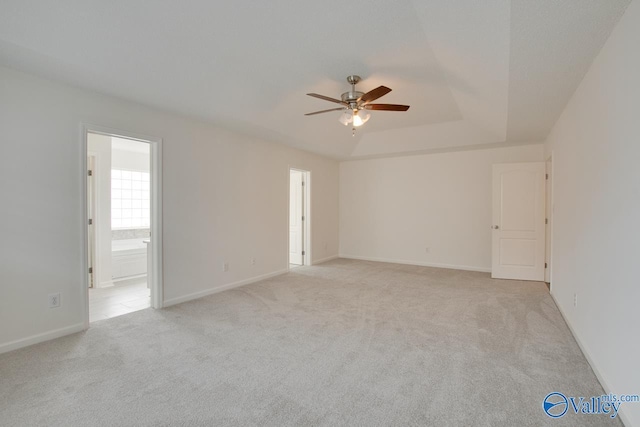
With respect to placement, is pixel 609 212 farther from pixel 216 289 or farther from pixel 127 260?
pixel 127 260

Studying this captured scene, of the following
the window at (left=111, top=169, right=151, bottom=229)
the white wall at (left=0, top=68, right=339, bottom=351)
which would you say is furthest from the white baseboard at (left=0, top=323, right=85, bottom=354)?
the window at (left=111, top=169, right=151, bottom=229)

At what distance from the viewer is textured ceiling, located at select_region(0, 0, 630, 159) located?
2061mm

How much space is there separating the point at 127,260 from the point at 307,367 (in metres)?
4.59

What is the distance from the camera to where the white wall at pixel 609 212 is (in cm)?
173

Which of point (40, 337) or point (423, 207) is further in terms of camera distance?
point (423, 207)

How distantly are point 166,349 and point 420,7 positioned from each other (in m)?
3.40

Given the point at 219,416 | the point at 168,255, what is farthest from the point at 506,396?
the point at 168,255

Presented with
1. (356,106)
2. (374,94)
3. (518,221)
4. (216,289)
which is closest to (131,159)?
(216,289)

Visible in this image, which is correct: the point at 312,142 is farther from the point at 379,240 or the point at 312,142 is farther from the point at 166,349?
the point at 166,349

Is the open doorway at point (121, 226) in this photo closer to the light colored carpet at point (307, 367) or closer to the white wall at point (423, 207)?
the light colored carpet at point (307, 367)

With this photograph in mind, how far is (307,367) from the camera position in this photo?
2.38 meters

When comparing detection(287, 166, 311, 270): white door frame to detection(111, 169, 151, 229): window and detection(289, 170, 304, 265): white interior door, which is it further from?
detection(111, 169, 151, 229): window

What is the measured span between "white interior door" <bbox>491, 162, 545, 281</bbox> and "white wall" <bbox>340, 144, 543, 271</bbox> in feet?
1.53

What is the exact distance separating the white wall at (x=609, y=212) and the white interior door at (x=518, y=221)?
81.3 inches
